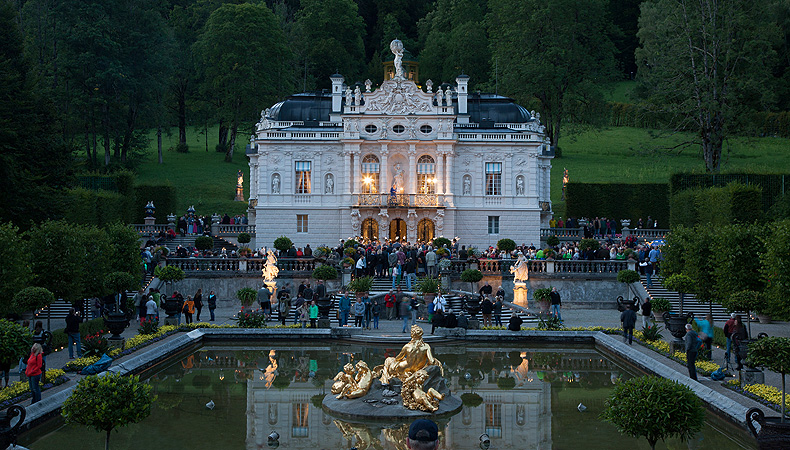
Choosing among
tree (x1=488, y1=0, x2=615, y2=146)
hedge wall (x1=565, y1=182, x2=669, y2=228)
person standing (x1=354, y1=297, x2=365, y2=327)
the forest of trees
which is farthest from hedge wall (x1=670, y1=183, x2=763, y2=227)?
tree (x1=488, y1=0, x2=615, y2=146)

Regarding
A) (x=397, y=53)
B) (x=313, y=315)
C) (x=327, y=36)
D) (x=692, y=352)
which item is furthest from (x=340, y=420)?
(x=327, y=36)

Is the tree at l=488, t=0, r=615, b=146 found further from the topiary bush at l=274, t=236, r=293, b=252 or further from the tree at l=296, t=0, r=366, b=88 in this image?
the topiary bush at l=274, t=236, r=293, b=252

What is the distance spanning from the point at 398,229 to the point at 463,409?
97.7ft

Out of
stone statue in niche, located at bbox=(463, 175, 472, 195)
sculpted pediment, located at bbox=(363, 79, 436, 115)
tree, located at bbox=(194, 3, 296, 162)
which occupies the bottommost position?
stone statue in niche, located at bbox=(463, 175, 472, 195)

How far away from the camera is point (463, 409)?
19.7 meters

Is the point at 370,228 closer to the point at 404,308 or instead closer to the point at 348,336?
the point at 404,308

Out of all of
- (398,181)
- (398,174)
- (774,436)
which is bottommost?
(774,436)

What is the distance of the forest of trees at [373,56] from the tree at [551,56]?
4.9 inches

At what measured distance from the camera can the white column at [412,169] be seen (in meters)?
49.3

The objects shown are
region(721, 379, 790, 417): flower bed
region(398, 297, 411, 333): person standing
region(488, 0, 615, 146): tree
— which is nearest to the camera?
region(721, 379, 790, 417): flower bed

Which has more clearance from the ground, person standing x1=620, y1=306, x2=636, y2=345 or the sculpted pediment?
the sculpted pediment

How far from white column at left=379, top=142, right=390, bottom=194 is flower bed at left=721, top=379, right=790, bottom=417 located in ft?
100

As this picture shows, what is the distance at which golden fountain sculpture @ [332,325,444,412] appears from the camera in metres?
18.9

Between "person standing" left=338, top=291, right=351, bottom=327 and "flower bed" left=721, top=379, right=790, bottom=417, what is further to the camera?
"person standing" left=338, top=291, right=351, bottom=327
